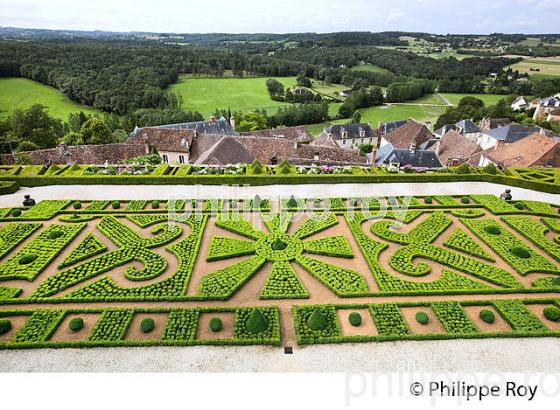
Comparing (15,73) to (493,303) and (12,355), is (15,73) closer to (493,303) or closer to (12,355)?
(12,355)

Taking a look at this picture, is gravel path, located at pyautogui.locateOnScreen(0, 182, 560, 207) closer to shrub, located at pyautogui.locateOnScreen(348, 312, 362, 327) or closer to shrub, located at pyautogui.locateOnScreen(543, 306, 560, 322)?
shrub, located at pyautogui.locateOnScreen(348, 312, 362, 327)

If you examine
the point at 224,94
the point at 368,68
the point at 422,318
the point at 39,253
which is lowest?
the point at 224,94

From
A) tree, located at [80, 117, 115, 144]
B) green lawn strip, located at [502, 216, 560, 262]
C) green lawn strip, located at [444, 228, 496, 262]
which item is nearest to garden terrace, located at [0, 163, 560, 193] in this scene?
green lawn strip, located at [502, 216, 560, 262]

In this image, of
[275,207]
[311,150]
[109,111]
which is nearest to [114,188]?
[275,207]

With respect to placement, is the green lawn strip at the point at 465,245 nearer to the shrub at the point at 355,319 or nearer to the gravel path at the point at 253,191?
the gravel path at the point at 253,191

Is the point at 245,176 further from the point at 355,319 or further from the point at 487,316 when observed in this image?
the point at 487,316

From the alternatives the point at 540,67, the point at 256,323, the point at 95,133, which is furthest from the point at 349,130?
the point at 540,67
